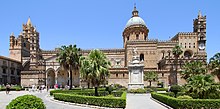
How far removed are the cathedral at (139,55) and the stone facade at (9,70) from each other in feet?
13.1

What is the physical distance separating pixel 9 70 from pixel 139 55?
131ft

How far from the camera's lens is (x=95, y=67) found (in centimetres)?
2883

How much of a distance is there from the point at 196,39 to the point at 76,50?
45.3m

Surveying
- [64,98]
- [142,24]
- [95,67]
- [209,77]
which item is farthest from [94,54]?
[142,24]

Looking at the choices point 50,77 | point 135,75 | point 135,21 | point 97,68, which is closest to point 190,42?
point 135,21

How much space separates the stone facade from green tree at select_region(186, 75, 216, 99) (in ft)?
201

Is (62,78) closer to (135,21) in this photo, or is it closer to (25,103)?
(135,21)

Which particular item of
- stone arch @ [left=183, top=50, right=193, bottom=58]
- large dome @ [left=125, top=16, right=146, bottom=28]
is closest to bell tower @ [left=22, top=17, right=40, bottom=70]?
large dome @ [left=125, top=16, right=146, bottom=28]

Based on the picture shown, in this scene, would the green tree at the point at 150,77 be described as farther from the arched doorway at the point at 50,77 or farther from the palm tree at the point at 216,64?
the arched doorway at the point at 50,77

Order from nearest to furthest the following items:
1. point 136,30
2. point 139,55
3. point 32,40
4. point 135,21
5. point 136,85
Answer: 1. point 136,85
2. point 139,55
3. point 136,30
4. point 135,21
5. point 32,40

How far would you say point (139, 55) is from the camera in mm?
73062

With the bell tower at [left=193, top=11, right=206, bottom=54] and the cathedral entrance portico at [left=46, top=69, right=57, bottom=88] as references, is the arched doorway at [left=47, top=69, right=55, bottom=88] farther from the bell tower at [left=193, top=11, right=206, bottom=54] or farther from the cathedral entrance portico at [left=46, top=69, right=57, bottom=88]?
the bell tower at [left=193, top=11, right=206, bottom=54]

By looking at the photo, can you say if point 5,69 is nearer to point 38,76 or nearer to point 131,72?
point 38,76

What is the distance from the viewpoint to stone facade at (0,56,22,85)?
70.7 meters
